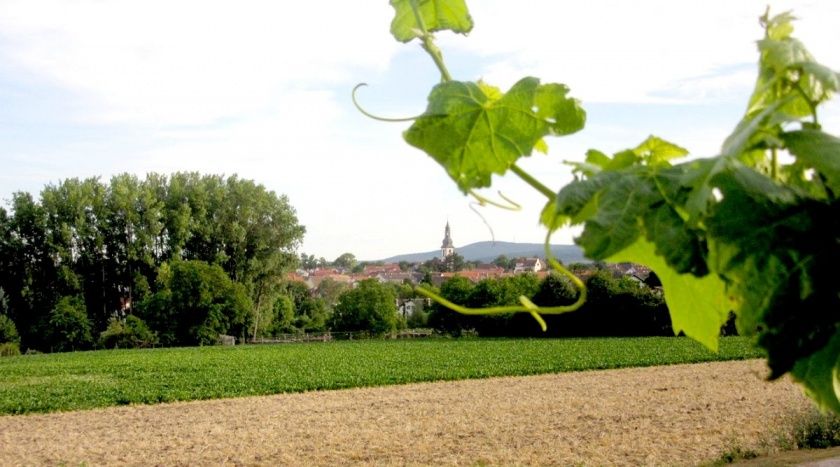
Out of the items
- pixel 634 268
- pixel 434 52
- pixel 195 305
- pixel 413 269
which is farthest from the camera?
pixel 413 269

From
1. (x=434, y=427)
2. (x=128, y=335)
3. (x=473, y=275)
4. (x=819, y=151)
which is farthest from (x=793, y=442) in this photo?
(x=473, y=275)

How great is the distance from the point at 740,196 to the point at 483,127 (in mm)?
238

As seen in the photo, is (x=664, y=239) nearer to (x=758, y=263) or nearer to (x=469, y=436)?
(x=758, y=263)

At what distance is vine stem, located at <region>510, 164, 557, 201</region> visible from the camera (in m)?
0.64

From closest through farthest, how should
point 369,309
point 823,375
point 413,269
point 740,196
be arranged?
point 740,196 → point 823,375 → point 369,309 → point 413,269

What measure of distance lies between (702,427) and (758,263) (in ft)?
50.8

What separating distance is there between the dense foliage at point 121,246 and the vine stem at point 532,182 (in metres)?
52.0

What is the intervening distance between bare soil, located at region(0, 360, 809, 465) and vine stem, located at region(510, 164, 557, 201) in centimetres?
1102

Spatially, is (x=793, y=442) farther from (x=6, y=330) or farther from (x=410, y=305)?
(x=410, y=305)

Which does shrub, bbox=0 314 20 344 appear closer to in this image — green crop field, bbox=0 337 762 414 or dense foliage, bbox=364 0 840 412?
green crop field, bbox=0 337 762 414

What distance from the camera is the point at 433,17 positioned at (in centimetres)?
94

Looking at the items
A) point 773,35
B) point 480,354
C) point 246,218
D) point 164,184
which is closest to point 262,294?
point 246,218

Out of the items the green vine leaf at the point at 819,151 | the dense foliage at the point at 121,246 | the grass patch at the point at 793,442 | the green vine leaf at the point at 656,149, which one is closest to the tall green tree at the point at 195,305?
the dense foliage at the point at 121,246

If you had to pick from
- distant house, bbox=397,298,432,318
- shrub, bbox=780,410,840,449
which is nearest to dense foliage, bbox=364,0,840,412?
shrub, bbox=780,410,840,449
